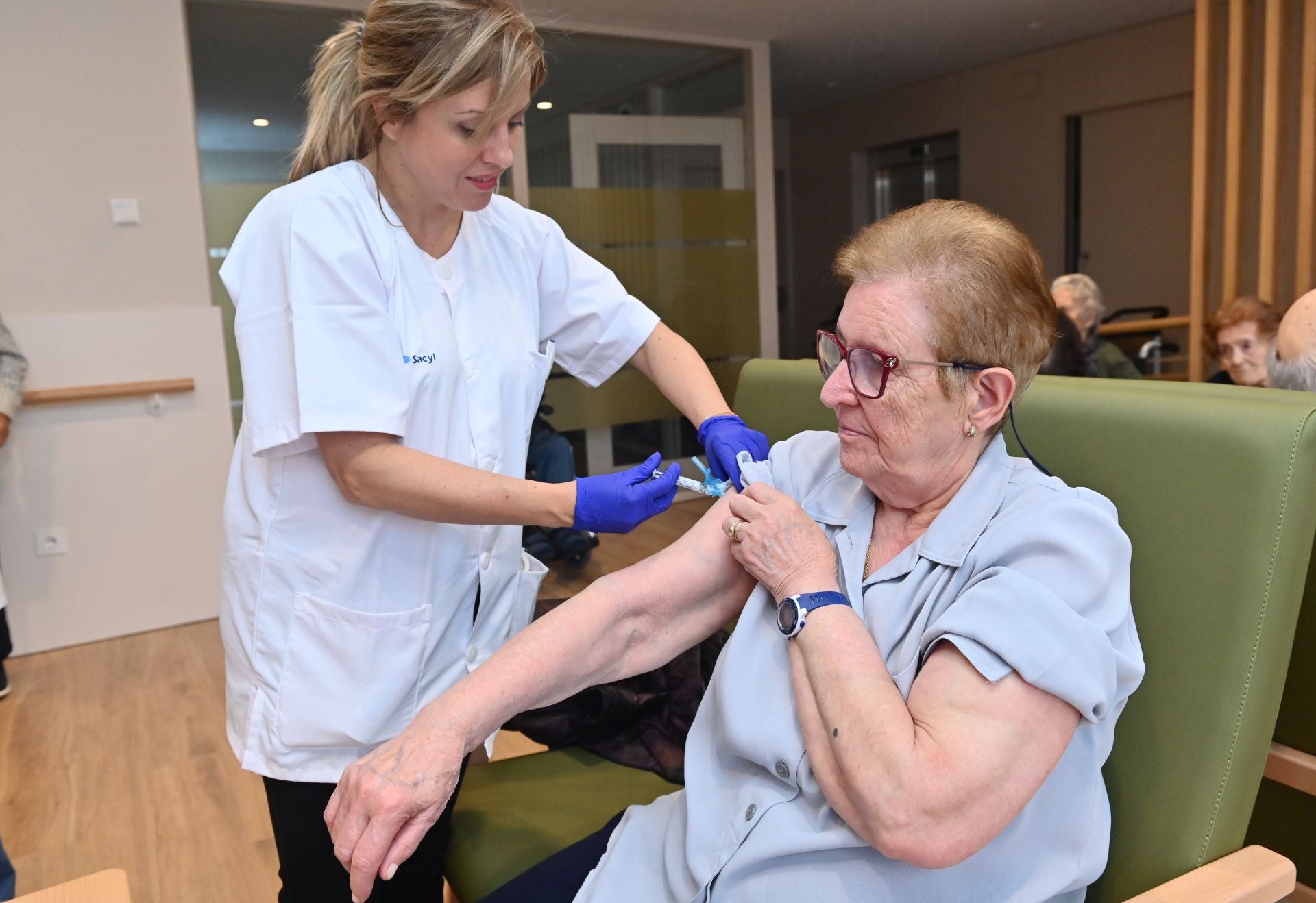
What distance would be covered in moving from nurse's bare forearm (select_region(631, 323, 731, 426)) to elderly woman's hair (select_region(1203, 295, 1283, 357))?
230cm

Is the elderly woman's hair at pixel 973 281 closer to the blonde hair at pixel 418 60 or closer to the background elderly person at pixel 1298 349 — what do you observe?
the blonde hair at pixel 418 60

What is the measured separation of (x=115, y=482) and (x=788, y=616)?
11.6 feet

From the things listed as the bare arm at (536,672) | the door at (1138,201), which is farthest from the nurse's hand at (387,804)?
the door at (1138,201)

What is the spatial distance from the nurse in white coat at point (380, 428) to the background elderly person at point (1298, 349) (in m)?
0.96

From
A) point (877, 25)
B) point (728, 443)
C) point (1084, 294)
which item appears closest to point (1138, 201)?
point (877, 25)

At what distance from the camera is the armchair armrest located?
0.95 metres

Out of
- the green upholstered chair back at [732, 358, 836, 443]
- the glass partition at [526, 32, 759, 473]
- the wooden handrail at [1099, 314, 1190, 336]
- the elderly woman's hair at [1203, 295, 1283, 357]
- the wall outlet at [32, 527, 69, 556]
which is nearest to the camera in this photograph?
the green upholstered chair back at [732, 358, 836, 443]

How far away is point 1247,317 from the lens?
315cm

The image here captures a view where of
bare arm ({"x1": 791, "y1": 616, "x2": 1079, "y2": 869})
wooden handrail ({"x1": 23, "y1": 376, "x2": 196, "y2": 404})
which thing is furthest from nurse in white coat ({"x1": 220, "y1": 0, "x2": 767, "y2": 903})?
wooden handrail ({"x1": 23, "y1": 376, "x2": 196, "y2": 404})

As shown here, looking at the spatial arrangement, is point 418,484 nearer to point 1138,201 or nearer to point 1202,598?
point 1202,598

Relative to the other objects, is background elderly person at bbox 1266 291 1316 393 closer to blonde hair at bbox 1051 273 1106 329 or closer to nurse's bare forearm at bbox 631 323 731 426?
nurse's bare forearm at bbox 631 323 731 426

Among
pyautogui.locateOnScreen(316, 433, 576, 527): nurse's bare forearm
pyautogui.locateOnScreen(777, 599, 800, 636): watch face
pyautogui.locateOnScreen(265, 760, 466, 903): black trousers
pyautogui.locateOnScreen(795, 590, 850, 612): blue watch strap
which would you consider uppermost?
pyautogui.locateOnScreen(316, 433, 576, 527): nurse's bare forearm

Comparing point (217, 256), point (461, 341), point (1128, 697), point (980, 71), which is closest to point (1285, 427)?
point (1128, 697)

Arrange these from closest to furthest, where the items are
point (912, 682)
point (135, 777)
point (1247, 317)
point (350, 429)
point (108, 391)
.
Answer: point (912, 682), point (350, 429), point (135, 777), point (1247, 317), point (108, 391)
